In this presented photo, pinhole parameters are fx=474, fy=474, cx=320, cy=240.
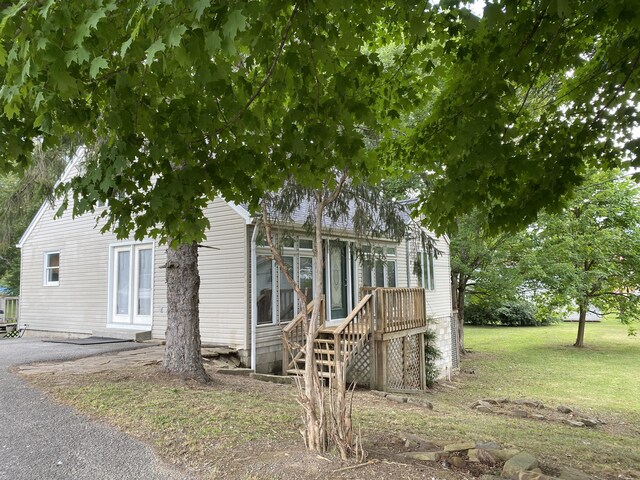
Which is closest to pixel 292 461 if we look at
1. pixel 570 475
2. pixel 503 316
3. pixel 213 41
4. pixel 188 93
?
pixel 570 475

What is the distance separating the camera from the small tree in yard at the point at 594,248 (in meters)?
19.0

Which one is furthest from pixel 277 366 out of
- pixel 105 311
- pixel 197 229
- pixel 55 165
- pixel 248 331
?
pixel 197 229

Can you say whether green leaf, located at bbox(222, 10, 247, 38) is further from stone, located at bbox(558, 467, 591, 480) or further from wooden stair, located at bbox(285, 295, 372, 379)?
wooden stair, located at bbox(285, 295, 372, 379)

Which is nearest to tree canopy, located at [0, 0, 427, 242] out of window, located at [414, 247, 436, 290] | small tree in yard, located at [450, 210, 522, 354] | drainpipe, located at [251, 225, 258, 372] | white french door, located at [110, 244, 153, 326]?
drainpipe, located at [251, 225, 258, 372]

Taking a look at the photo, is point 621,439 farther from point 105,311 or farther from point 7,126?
point 105,311

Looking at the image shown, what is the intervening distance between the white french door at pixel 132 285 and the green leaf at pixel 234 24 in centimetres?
1030

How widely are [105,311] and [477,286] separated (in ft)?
48.4

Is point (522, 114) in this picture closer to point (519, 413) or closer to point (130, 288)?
point (519, 413)

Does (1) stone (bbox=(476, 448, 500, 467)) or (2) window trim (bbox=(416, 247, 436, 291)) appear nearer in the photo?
(1) stone (bbox=(476, 448, 500, 467))

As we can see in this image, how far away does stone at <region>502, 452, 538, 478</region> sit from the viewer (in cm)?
405

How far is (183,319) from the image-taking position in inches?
304

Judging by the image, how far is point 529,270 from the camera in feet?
61.3

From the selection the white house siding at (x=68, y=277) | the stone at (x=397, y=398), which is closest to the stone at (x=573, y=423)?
the stone at (x=397, y=398)

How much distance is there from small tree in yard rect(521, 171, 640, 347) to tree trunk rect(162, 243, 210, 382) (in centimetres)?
1481
